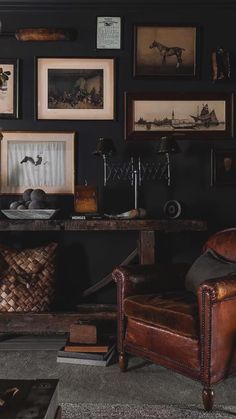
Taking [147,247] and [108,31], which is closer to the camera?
[147,247]

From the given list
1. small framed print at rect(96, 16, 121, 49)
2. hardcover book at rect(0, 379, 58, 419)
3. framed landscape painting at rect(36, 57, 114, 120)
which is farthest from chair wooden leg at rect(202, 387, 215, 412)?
small framed print at rect(96, 16, 121, 49)

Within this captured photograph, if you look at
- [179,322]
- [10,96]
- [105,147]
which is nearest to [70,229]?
[105,147]

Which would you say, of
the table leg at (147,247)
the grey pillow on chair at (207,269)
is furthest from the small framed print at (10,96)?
the grey pillow on chair at (207,269)

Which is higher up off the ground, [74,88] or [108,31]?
[108,31]

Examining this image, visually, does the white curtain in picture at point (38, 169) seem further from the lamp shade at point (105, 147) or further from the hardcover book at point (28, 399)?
the hardcover book at point (28, 399)

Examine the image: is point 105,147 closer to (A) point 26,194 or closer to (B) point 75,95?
(B) point 75,95

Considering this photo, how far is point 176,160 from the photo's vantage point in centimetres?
407

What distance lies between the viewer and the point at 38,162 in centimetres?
404

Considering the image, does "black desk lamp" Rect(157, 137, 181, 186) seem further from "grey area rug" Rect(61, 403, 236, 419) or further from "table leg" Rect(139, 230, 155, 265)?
"grey area rug" Rect(61, 403, 236, 419)

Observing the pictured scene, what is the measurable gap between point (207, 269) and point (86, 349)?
3.47 feet

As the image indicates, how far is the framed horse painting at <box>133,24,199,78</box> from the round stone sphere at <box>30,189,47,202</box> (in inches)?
56.5

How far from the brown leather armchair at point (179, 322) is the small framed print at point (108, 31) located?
213 centimetres

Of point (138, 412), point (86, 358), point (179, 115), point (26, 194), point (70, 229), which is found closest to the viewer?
point (138, 412)

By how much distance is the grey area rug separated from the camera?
2.32 m
